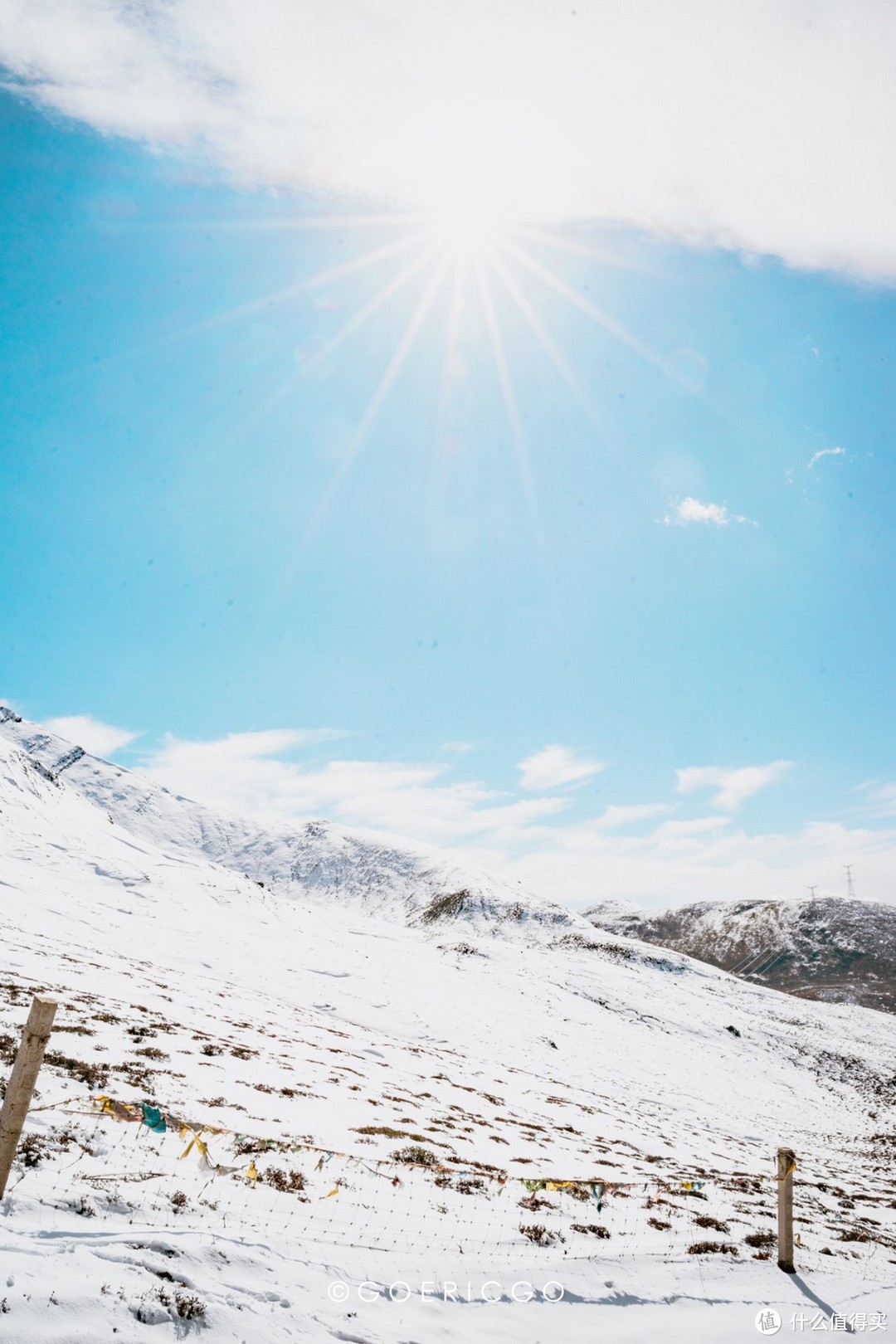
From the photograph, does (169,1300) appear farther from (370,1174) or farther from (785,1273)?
(785,1273)

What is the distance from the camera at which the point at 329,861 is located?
522ft

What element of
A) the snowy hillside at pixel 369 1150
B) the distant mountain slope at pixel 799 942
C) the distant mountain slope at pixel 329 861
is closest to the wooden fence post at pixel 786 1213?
the snowy hillside at pixel 369 1150

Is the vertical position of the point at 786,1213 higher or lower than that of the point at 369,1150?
higher

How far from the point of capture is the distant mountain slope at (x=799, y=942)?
13900 centimetres

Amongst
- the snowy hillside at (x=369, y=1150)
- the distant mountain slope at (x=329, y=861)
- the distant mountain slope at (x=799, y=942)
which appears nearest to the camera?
the snowy hillside at (x=369, y=1150)

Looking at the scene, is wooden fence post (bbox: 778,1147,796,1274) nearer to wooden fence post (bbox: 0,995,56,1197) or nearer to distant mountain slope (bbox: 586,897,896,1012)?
wooden fence post (bbox: 0,995,56,1197)

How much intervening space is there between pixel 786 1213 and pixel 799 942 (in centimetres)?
18961

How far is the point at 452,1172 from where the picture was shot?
36.9 feet

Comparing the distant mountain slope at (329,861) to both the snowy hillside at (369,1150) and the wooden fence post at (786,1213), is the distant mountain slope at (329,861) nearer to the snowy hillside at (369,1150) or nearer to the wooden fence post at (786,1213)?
the snowy hillside at (369,1150)

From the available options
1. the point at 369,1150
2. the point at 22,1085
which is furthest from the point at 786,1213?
the point at 22,1085

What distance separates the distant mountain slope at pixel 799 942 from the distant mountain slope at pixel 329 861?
73.0m

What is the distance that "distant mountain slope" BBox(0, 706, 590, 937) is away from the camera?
101 metres

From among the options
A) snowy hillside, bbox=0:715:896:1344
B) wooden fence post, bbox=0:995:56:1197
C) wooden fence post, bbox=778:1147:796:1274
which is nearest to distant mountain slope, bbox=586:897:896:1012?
snowy hillside, bbox=0:715:896:1344

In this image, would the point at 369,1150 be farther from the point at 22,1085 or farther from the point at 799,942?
the point at 799,942
